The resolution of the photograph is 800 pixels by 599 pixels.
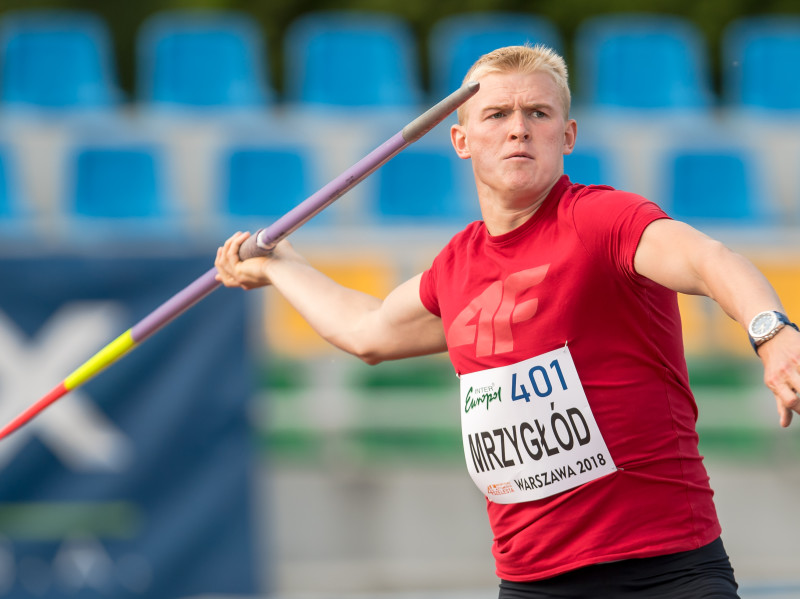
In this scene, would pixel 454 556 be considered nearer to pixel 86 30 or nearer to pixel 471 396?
pixel 471 396

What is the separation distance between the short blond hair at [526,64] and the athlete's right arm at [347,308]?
0.63 meters

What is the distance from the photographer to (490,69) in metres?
2.62

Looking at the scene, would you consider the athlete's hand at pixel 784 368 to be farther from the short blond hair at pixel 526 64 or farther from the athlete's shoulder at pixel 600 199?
the short blond hair at pixel 526 64

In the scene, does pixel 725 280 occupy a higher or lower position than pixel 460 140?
lower

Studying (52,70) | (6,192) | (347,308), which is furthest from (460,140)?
(52,70)

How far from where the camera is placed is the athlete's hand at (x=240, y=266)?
335 centimetres

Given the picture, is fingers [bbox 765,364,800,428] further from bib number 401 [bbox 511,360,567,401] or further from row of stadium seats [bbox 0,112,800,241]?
row of stadium seats [bbox 0,112,800,241]

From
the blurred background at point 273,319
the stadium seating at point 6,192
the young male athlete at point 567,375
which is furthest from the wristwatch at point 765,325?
the stadium seating at point 6,192

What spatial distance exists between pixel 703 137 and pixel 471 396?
6080 mm

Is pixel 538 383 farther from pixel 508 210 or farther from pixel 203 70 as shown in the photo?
pixel 203 70

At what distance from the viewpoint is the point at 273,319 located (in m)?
6.50

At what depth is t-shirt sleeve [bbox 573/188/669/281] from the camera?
2.37 metres

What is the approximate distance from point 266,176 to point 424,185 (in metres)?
1.13

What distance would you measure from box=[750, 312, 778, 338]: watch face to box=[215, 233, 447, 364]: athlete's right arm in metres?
1.12
